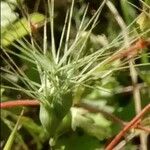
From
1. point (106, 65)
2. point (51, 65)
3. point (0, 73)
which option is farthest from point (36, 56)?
point (0, 73)

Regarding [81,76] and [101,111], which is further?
[101,111]

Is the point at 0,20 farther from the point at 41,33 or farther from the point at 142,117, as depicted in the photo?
the point at 142,117

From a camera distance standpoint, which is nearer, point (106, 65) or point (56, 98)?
point (56, 98)

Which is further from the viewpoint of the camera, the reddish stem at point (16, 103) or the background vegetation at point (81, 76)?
the reddish stem at point (16, 103)

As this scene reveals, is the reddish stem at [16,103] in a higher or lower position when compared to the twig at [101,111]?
higher

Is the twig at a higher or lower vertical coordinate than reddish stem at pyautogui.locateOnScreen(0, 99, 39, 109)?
lower

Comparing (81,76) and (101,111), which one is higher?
(81,76)

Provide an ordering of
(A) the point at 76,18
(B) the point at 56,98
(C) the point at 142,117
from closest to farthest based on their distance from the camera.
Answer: (B) the point at 56,98 → (C) the point at 142,117 → (A) the point at 76,18

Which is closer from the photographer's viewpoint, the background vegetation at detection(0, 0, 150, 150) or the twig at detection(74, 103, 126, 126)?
the background vegetation at detection(0, 0, 150, 150)

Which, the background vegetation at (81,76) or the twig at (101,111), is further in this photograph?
the twig at (101,111)

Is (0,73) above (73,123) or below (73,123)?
above

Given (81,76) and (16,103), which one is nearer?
(81,76)
